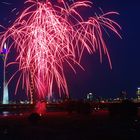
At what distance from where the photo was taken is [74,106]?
54.6 metres

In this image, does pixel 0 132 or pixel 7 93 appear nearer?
pixel 0 132

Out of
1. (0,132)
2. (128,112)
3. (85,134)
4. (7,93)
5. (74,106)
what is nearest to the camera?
(85,134)

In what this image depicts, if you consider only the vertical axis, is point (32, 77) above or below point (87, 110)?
above

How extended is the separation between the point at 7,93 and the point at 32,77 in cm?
7149

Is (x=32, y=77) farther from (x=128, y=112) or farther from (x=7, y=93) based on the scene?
(x=7, y=93)

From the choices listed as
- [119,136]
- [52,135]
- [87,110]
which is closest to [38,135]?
[52,135]

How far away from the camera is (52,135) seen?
26.9 m

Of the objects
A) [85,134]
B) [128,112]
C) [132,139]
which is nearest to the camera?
[132,139]

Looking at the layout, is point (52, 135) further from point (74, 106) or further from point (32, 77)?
point (74, 106)

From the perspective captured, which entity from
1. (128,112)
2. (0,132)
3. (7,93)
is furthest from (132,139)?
(7,93)

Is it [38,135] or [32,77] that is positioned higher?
[32,77]

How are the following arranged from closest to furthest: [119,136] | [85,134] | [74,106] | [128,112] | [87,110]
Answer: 1. [119,136]
2. [85,134]
3. [128,112]
4. [87,110]
5. [74,106]

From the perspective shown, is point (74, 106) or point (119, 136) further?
point (74, 106)

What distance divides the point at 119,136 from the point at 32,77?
1932cm
